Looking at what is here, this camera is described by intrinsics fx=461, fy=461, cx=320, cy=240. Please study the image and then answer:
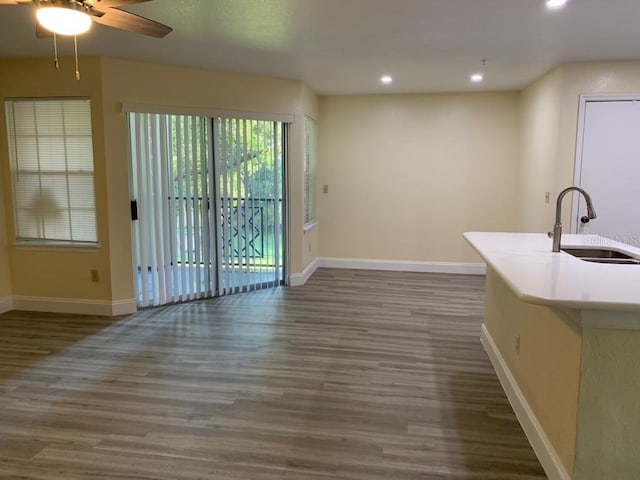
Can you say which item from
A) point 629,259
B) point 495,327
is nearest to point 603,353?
point 629,259

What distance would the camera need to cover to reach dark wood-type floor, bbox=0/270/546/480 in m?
2.16

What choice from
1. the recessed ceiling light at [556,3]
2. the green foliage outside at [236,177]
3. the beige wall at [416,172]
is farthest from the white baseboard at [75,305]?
the recessed ceiling light at [556,3]

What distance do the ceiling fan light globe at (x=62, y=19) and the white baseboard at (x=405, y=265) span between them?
476 centimetres

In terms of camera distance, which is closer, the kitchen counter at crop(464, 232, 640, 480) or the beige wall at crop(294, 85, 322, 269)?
the kitchen counter at crop(464, 232, 640, 480)

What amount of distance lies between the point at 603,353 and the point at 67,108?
14.5ft

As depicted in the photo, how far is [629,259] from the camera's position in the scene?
257 centimetres

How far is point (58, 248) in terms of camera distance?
171 inches

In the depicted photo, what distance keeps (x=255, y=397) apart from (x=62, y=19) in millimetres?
2181

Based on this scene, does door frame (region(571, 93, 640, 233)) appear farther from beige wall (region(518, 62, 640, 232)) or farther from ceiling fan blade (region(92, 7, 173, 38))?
ceiling fan blade (region(92, 7, 173, 38))

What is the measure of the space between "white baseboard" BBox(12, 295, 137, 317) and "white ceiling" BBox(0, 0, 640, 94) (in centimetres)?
223

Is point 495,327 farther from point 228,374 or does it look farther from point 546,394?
point 228,374

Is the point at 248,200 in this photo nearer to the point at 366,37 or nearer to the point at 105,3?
the point at 366,37


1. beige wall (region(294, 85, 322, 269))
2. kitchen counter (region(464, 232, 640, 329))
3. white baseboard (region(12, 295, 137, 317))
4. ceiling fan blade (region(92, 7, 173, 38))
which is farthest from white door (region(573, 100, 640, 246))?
white baseboard (region(12, 295, 137, 317))

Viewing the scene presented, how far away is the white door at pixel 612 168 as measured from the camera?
420cm
